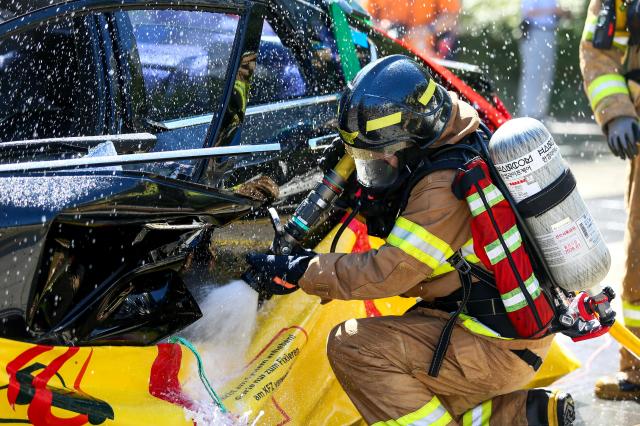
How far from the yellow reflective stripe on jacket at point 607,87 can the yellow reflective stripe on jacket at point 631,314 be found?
935mm

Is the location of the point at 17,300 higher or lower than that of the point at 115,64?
lower

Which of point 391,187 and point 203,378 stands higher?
point 391,187

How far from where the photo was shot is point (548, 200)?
2896 millimetres

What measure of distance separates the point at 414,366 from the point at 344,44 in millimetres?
1545

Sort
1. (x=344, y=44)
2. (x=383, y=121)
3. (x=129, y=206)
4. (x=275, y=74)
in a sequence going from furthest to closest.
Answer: (x=344, y=44), (x=275, y=74), (x=383, y=121), (x=129, y=206)

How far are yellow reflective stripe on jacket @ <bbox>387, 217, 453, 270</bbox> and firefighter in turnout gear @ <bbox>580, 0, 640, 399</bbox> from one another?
65.7 inches

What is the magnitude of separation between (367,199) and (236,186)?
45 cm

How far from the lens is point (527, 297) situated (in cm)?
289

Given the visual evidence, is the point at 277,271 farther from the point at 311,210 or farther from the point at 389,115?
the point at 389,115

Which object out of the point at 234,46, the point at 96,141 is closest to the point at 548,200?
the point at 234,46

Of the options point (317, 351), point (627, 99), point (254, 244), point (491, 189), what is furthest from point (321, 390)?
point (627, 99)

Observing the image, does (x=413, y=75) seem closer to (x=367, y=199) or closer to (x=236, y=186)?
(x=367, y=199)

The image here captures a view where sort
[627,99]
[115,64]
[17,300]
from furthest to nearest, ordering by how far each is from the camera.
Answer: [627,99] → [115,64] → [17,300]

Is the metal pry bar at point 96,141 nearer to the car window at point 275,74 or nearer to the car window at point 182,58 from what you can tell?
the car window at point 182,58
